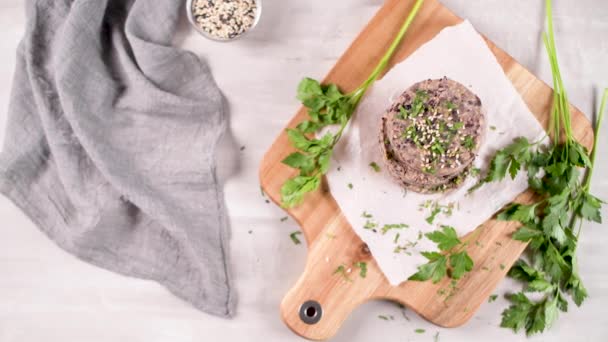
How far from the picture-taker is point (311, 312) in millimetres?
2100

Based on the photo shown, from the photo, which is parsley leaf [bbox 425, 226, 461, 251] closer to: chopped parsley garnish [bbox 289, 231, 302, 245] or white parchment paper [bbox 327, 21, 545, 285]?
white parchment paper [bbox 327, 21, 545, 285]

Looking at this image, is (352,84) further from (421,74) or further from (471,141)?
(471,141)

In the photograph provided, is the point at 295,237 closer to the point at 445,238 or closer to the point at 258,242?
the point at 258,242

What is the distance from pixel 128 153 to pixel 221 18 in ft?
2.08

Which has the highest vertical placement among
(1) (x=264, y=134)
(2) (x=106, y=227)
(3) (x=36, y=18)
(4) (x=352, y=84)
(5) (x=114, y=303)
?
(4) (x=352, y=84)

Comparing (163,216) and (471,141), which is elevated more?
(471,141)

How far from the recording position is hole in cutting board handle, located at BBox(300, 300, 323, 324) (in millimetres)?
2086

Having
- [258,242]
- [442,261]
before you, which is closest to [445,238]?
[442,261]

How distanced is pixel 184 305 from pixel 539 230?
1.37m

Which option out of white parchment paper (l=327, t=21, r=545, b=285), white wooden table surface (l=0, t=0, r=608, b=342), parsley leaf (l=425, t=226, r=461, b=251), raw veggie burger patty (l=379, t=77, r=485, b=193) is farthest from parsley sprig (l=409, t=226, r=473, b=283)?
white wooden table surface (l=0, t=0, r=608, b=342)

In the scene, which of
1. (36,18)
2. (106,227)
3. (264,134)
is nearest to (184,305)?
(106,227)

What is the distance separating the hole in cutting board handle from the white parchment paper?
364 millimetres

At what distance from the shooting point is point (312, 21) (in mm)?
2402

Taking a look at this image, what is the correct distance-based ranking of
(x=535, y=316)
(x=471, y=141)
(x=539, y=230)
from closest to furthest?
(x=471, y=141) < (x=539, y=230) < (x=535, y=316)
